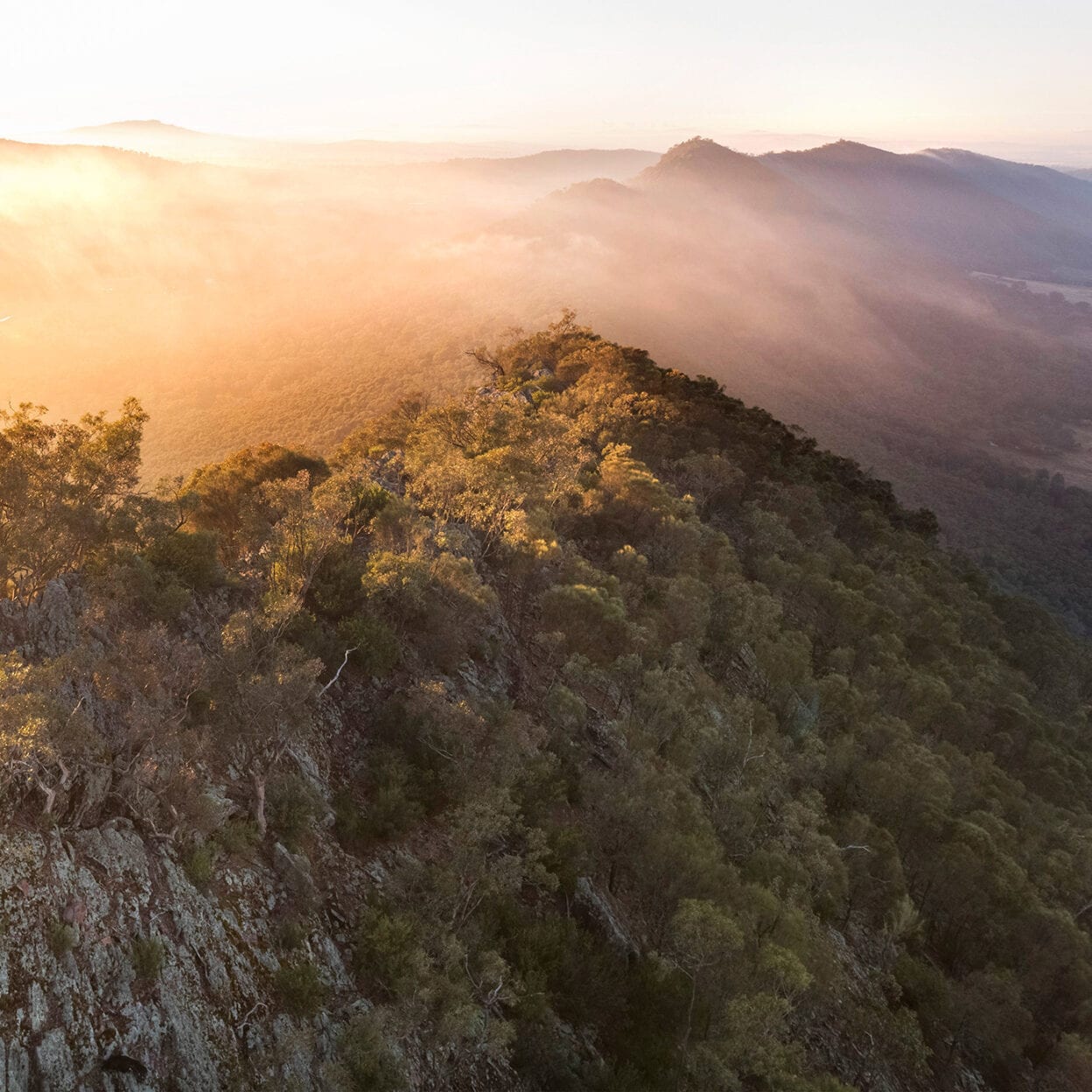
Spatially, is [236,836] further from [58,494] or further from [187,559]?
[58,494]

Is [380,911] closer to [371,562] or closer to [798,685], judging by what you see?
[371,562]

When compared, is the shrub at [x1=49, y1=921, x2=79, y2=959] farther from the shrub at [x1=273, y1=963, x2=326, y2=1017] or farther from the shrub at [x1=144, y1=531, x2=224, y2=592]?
the shrub at [x1=144, y1=531, x2=224, y2=592]

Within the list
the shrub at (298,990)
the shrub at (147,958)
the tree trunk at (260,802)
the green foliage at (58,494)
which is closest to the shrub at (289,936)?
the shrub at (298,990)

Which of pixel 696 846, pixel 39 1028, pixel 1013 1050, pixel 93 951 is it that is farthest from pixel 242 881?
pixel 1013 1050

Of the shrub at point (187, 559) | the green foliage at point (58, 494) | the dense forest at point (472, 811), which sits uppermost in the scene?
the green foliage at point (58, 494)

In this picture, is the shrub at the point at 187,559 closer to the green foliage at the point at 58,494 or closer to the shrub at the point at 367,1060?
the green foliage at the point at 58,494

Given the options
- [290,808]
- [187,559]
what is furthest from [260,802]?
[187,559]
